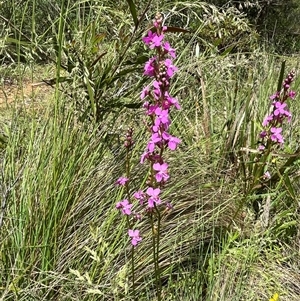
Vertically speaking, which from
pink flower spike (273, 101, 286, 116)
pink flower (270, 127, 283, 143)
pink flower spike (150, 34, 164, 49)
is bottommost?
pink flower (270, 127, 283, 143)

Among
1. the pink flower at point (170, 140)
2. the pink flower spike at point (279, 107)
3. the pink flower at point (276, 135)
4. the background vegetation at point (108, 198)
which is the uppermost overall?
the pink flower at point (170, 140)

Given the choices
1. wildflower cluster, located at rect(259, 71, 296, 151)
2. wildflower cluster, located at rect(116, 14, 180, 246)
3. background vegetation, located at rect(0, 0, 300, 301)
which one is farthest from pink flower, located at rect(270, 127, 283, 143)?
wildflower cluster, located at rect(116, 14, 180, 246)

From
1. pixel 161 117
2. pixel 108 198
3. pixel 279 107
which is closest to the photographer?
pixel 161 117

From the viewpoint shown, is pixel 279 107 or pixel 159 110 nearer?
pixel 159 110

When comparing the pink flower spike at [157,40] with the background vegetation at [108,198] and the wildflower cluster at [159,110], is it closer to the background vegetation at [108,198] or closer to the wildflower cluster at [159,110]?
the wildflower cluster at [159,110]

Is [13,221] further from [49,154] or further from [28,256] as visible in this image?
[49,154]

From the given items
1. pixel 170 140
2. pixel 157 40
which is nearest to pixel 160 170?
pixel 170 140

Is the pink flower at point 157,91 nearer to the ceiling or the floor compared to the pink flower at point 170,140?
nearer to the ceiling

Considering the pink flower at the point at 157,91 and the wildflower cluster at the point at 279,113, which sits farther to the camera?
the wildflower cluster at the point at 279,113

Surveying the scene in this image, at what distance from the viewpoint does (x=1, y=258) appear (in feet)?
6.31

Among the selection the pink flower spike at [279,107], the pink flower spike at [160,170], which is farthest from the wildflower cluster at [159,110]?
the pink flower spike at [279,107]

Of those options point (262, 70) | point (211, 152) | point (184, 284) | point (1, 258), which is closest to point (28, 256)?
point (1, 258)

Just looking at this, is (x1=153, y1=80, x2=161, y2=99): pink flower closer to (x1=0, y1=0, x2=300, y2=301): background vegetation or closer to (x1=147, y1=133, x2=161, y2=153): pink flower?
(x1=147, y1=133, x2=161, y2=153): pink flower

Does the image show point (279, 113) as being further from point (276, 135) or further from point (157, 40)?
point (157, 40)
